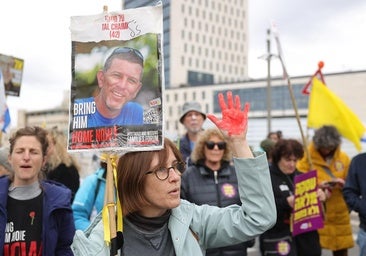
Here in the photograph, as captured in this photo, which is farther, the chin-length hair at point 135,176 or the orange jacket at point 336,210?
the orange jacket at point 336,210

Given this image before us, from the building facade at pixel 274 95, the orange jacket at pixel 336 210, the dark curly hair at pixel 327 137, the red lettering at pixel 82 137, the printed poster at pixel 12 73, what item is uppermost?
the building facade at pixel 274 95

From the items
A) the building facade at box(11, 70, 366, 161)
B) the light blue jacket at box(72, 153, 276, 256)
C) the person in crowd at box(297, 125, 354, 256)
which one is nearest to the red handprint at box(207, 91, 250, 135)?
the light blue jacket at box(72, 153, 276, 256)

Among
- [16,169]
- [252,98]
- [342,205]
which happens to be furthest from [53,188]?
[252,98]

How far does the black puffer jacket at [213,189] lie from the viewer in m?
4.01

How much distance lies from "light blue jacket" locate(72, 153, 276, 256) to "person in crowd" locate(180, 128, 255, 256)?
1.75m

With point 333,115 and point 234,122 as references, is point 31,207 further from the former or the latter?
point 333,115

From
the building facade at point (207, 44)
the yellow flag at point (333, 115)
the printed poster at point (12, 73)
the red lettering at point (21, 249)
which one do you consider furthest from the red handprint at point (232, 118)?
the building facade at point (207, 44)

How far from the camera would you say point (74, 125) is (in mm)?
2307

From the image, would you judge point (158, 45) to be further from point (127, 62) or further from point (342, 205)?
point (342, 205)

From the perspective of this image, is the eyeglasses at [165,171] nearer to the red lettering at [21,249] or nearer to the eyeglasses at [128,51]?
the eyeglasses at [128,51]

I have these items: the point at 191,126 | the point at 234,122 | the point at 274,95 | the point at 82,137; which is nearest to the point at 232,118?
the point at 234,122

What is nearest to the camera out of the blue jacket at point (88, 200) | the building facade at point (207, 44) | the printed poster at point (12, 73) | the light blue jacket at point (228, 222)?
the light blue jacket at point (228, 222)

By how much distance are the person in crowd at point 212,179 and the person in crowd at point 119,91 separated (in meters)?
Answer: 1.80

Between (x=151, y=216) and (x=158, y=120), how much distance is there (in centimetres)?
45
